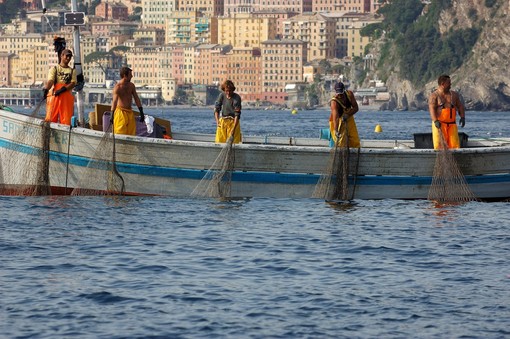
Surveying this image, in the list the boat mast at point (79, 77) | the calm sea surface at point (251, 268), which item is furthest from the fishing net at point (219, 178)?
the boat mast at point (79, 77)

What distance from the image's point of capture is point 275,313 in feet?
52.3

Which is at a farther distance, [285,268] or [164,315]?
[285,268]

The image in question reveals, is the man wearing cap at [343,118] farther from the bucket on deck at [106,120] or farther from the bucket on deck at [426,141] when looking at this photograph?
the bucket on deck at [106,120]

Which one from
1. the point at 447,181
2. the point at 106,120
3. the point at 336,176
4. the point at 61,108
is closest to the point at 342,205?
the point at 336,176

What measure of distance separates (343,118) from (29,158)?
5293 mm

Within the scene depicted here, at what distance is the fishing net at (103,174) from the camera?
→ 938 inches

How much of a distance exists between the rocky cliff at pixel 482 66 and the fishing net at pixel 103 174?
14910cm

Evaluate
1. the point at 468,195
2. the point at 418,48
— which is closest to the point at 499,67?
the point at 418,48

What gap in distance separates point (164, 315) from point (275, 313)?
3.97 feet

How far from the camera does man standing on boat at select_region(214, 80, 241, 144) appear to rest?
24391 millimetres

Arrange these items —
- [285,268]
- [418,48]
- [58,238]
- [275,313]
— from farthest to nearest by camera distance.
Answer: [418,48] → [58,238] → [285,268] → [275,313]

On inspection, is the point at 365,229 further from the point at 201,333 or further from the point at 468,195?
the point at 201,333

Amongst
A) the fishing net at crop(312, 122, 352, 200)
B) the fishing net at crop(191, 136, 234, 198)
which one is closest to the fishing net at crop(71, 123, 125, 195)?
the fishing net at crop(191, 136, 234, 198)

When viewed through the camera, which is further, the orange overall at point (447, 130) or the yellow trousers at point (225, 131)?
the yellow trousers at point (225, 131)
